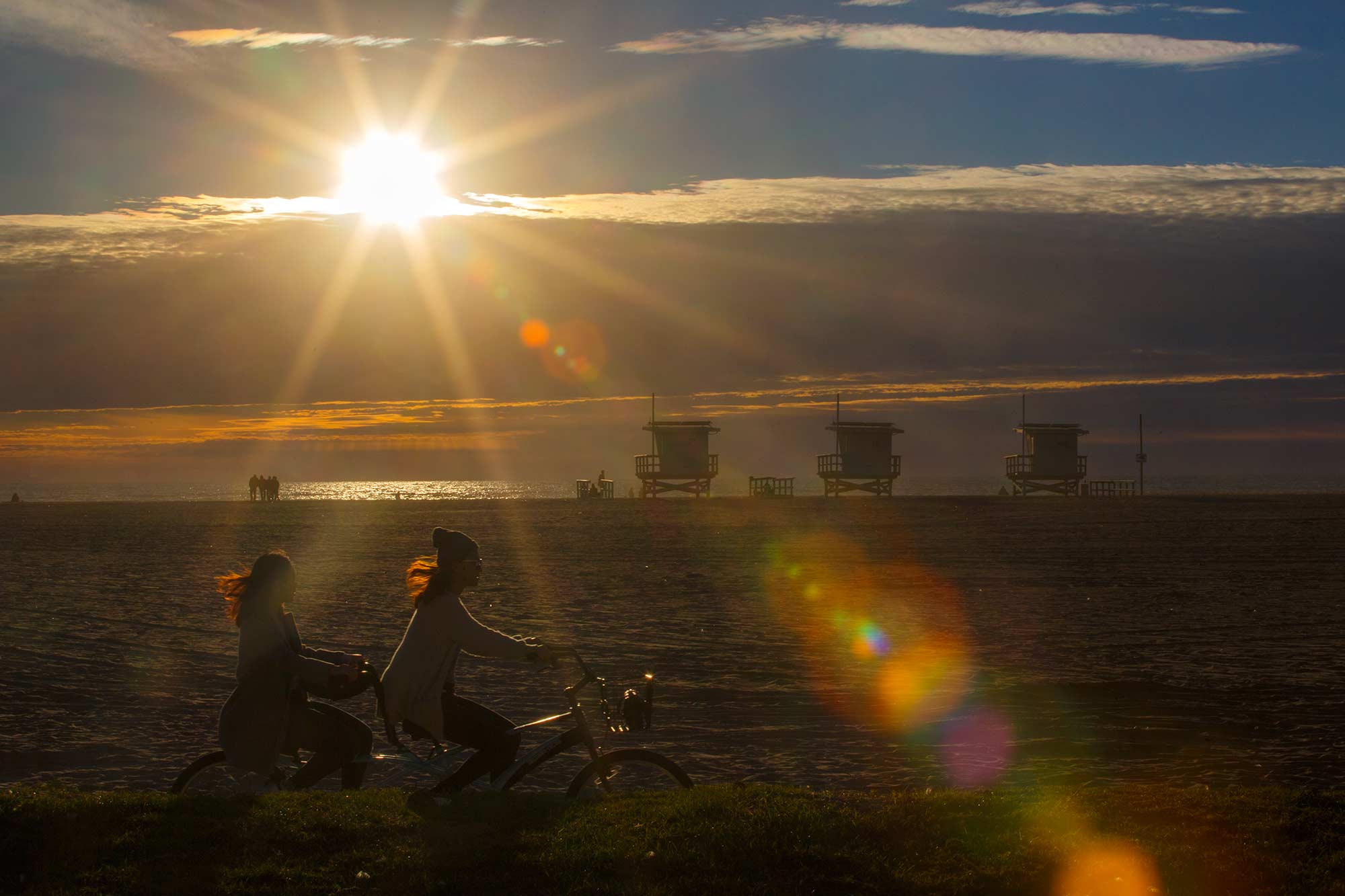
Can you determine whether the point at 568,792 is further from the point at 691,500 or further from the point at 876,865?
the point at 691,500

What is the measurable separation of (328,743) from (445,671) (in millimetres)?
748

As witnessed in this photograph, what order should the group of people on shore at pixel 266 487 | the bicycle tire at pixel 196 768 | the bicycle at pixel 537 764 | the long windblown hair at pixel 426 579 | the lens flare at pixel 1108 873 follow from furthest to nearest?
the group of people on shore at pixel 266 487, the bicycle tire at pixel 196 768, the long windblown hair at pixel 426 579, the bicycle at pixel 537 764, the lens flare at pixel 1108 873

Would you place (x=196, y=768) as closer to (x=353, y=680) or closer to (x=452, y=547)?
(x=353, y=680)

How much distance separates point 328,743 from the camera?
639 cm

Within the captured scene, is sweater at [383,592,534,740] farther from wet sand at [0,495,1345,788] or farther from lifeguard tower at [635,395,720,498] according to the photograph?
lifeguard tower at [635,395,720,498]

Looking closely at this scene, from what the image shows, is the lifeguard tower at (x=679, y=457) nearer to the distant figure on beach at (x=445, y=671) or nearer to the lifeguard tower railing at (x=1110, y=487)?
the lifeguard tower railing at (x=1110, y=487)

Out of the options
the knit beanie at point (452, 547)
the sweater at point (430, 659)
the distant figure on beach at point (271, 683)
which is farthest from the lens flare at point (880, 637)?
the distant figure on beach at point (271, 683)

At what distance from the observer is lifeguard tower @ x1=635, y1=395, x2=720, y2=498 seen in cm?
8250

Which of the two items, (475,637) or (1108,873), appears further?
(475,637)

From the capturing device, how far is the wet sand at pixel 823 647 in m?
8.47

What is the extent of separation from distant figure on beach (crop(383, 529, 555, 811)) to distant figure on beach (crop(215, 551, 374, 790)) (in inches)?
11.7

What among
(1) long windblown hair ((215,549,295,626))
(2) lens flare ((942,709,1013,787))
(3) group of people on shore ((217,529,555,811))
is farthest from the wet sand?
(1) long windblown hair ((215,549,295,626))

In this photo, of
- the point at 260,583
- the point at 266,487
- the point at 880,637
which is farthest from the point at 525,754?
the point at 266,487

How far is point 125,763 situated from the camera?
8250 millimetres
